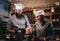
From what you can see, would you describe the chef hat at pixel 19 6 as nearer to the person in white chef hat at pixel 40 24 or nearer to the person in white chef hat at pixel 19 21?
the person in white chef hat at pixel 19 21

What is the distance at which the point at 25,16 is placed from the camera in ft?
6.32

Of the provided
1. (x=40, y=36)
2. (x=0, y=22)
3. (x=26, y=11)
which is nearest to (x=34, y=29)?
(x=40, y=36)

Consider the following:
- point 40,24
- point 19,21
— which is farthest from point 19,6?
point 40,24

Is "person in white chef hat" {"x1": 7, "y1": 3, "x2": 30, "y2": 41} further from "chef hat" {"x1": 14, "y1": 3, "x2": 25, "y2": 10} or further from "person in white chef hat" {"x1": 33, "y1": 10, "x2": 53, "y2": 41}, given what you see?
"person in white chef hat" {"x1": 33, "y1": 10, "x2": 53, "y2": 41}

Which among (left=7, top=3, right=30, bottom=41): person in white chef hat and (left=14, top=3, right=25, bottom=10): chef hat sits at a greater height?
(left=14, top=3, right=25, bottom=10): chef hat

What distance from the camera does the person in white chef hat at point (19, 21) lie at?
184 centimetres

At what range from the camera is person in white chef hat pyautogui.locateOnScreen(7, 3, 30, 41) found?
6.03 ft

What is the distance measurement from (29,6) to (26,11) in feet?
0.24

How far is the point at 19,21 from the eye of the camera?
1.85m

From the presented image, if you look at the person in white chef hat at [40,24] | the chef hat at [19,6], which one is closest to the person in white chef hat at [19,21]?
the chef hat at [19,6]

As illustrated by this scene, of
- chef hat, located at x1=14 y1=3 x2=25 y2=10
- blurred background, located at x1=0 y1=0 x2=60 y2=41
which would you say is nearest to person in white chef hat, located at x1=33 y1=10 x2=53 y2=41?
blurred background, located at x1=0 y1=0 x2=60 y2=41

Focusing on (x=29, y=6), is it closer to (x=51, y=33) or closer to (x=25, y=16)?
(x=25, y=16)

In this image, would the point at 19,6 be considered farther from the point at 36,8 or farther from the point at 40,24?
the point at 40,24

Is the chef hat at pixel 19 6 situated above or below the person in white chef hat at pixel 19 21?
above
